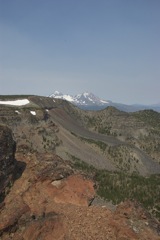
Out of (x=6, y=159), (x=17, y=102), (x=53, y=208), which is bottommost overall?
(x=17, y=102)

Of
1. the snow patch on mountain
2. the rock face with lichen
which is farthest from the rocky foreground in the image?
the snow patch on mountain

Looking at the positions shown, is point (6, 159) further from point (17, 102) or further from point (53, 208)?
point (17, 102)

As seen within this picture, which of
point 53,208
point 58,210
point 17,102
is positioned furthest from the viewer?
point 17,102

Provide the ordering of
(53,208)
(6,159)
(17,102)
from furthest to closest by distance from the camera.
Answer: (17,102)
(6,159)
(53,208)

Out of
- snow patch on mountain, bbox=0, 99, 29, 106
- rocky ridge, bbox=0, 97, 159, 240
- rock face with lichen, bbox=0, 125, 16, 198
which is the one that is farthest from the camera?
snow patch on mountain, bbox=0, 99, 29, 106

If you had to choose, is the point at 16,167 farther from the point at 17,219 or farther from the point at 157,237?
the point at 157,237

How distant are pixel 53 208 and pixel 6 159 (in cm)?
644

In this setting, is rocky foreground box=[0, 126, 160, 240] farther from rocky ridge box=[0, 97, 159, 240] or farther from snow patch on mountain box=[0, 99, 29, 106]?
snow patch on mountain box=[0, 99, 29, 106]

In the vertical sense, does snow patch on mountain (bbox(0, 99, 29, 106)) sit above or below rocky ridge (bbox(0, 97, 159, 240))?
below

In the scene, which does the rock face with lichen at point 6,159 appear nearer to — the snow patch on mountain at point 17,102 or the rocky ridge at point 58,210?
the rocky ridge at point 58,210

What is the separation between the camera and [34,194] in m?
26.1

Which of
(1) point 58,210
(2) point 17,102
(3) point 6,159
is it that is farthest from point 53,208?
(2) point 17,102

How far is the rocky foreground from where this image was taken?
2110 cm

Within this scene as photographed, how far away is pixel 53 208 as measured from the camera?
80.1 ft
